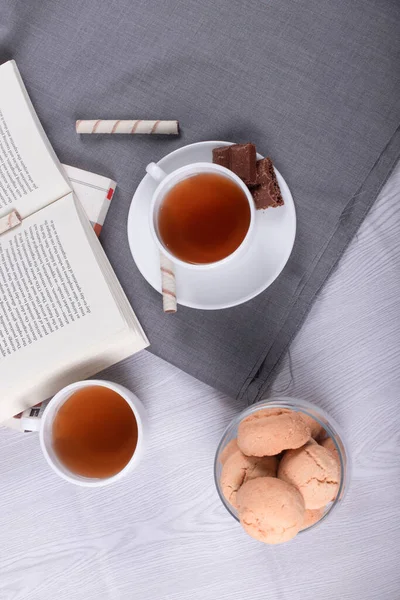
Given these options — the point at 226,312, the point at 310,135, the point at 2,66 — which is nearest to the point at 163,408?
the point at 226,312

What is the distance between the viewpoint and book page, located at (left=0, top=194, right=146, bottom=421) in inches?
32.0

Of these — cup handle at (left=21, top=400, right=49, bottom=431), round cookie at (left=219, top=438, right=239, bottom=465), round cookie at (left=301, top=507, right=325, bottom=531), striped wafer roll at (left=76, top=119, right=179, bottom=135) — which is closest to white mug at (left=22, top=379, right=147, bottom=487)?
cup handle at (left=21, top=400, right=49, bottom=431)

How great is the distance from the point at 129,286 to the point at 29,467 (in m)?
0.34

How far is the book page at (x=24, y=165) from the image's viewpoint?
0.84 meters

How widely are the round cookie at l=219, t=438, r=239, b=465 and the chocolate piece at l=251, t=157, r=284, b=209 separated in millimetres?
325

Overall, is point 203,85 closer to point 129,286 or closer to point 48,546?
point 129,286

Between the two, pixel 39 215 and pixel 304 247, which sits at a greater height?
pixel 304 247

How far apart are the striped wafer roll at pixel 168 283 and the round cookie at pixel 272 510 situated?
0.84 ft

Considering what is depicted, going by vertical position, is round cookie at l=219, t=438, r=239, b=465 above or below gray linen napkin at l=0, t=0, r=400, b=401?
below

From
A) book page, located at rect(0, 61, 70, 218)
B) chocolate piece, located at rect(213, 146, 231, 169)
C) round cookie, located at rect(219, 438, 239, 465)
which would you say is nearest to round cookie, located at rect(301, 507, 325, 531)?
round cookie, located at rect(219, 438, 239, 465)

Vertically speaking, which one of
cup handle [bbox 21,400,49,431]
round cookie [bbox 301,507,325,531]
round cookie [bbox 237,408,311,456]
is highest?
round cookie [bbox 237,408,311,456]

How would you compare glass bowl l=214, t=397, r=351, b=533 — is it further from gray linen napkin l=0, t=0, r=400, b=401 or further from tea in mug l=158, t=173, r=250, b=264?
tea in mug l=158, t=173, r=250, b=264

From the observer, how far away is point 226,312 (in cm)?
82

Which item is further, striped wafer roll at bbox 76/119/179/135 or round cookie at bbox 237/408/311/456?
striped wafer roll at bbox 76/119/179/135
